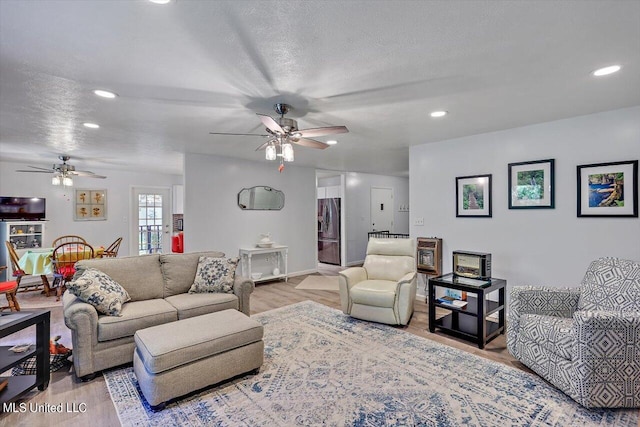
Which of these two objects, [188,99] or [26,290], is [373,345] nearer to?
[188,99]

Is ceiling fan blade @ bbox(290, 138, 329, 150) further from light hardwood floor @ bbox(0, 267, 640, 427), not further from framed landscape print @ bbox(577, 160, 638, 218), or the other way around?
framed landscape print @ bbox(577, 160, 638, 218)

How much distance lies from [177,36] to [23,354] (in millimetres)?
2479

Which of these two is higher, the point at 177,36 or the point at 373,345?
the point at 177,36

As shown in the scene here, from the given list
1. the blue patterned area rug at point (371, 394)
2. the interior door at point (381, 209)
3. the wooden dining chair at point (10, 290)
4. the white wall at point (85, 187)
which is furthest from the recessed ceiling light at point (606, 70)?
the white wall at point (85, 187)

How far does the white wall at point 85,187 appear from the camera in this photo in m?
6.08

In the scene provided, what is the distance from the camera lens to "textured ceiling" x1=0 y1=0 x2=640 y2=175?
156 centimetres

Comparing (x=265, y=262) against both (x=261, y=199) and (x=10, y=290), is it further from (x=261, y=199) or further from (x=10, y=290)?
(x=10, y=290)

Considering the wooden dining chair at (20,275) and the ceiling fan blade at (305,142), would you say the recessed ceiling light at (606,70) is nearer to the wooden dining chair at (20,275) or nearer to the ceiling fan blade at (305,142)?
the ceiling fan blade at (305,142)

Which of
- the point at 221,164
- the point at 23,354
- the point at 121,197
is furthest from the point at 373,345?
the point at 121,197

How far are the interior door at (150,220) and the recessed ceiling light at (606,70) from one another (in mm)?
8300

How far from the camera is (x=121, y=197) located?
734 centimetres

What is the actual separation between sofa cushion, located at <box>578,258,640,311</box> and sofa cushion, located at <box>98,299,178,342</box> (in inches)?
142

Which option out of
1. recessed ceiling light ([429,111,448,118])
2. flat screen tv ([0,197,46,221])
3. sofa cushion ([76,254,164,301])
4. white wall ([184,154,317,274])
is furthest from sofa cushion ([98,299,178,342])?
flat screen tv ([0,197,46,221])

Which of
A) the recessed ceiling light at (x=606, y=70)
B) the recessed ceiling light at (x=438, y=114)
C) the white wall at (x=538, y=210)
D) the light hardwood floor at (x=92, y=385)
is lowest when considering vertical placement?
the light hardwood floor at (x=92, y=385)
